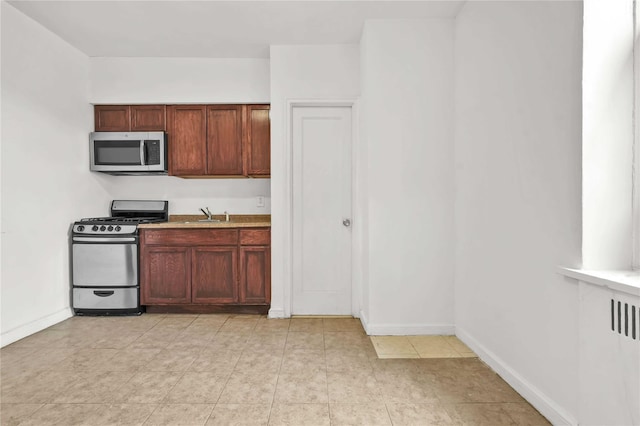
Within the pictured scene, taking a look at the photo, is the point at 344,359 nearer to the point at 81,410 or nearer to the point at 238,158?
the point at 81,410

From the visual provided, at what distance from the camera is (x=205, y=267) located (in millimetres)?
3561

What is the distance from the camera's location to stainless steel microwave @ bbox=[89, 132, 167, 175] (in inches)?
148

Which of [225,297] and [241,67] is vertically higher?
[241,67]

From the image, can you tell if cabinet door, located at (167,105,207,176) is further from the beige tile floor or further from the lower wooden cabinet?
the beige tile floor

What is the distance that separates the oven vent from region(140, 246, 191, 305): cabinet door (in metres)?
3.24

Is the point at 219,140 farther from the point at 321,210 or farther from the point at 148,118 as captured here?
the point at 321,210

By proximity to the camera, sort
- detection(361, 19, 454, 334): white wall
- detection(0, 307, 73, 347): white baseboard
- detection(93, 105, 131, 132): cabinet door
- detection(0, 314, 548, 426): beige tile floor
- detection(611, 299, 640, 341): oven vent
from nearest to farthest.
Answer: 1. detection(611, 299, 640, 341): oven vent
2. detection(0, 314, 548, 426): beige tile floor
3. detection(0, 307, 73, 347): white baseboard
4. detection(361, 19, 454, 334): white wall
5. detection(93, 105, 131, 132): cabinet door

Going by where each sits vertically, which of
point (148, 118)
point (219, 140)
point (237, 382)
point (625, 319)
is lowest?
point (237, 382)

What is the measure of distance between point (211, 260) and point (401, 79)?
240 centimetres

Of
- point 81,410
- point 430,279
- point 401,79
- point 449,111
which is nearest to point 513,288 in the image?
point 430,279

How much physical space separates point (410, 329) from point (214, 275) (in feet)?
6.22

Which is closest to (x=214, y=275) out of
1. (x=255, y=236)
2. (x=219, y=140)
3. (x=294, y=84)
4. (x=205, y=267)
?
(x=205, y=267)

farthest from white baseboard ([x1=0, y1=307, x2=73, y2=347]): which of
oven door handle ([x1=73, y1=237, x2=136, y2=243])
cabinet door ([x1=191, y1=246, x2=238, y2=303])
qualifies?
cabinet door ([x1=191, y1=246, x2=238, y2=303])

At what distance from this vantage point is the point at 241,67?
3.79 metres
